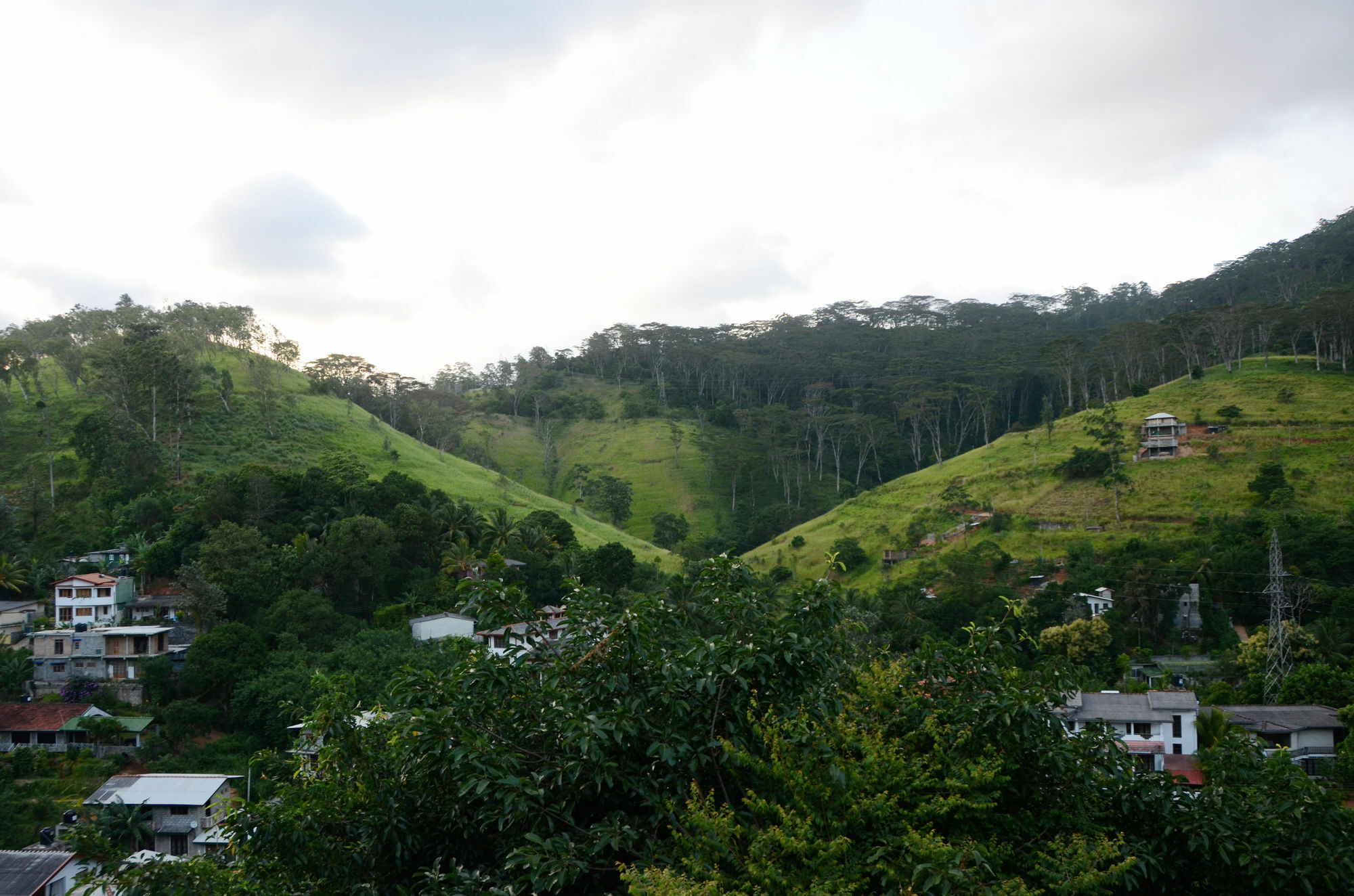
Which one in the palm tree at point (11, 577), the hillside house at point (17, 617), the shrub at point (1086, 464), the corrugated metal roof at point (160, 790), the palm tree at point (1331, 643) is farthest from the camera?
the shrub at point (1086, 464)

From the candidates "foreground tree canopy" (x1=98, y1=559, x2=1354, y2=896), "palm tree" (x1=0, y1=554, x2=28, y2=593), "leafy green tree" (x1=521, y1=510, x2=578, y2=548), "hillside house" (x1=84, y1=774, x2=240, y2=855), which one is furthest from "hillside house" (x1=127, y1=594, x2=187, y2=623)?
"foreground tree canopy" (x1=98, y1=559, x2=1354, y2=896)

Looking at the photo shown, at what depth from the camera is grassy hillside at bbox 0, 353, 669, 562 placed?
138ft

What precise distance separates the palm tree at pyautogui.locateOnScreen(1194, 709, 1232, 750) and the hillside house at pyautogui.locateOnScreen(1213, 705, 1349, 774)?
20.5 inches

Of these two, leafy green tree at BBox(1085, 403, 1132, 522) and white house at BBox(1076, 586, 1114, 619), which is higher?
leafy green tree at BBox(1085, 403, 1132, 522)

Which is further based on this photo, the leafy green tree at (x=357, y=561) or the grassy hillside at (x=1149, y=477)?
the grassy hillside at (x=1149, y=477)

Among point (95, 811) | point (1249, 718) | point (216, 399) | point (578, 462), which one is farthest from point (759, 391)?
point (95, 811)

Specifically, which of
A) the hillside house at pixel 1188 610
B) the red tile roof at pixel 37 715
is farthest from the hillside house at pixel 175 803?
the hillside house at pixel 1188 610

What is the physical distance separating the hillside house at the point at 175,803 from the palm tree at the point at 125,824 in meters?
0.16

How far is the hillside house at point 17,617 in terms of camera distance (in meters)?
29.5

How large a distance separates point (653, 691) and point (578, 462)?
62.9 metres

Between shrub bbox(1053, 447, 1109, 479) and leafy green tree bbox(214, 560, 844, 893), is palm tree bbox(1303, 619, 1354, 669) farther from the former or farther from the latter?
leafy green tree bbox(214, 560, 844, 893)

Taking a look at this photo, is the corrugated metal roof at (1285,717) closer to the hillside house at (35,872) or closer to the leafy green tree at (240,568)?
the hillside house at (35,872)

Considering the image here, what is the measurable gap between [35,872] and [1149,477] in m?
43.8

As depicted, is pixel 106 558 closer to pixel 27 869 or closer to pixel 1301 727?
pixel 27 869
